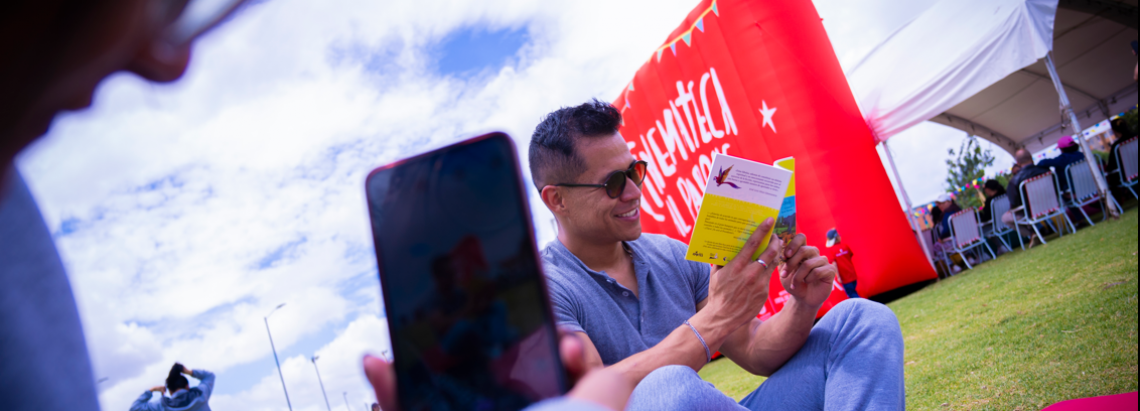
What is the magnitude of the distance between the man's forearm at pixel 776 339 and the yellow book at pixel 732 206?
0.20 metres

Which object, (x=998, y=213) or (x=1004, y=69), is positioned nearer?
(x=1004, y=69)

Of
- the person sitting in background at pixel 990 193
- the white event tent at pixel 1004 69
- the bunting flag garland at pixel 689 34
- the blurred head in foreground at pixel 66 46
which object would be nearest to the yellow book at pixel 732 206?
the blurred head in foreground at pixel 66 46

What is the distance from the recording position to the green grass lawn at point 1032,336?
1.94m

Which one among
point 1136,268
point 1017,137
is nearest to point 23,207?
point 1136,268

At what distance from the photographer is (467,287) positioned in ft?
1.62

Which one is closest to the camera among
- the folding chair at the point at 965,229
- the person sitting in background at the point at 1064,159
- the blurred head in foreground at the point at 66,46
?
the blurred head in foreground at the point at 66,46

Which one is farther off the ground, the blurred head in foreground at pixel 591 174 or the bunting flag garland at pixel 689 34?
the bunting flag garland at pixel 689 34

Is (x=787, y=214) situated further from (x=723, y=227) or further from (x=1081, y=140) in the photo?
(x=1081, y=140)

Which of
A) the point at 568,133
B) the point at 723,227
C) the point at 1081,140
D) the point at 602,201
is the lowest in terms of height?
the point at 1081,140

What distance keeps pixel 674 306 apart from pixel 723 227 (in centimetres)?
33

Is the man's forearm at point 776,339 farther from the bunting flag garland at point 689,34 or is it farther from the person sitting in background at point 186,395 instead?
the bunting flag garland at point 689,34

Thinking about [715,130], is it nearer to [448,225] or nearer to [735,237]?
[735,237]

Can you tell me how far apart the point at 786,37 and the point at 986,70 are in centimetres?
215

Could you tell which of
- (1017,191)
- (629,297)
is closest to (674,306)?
(629,297)
